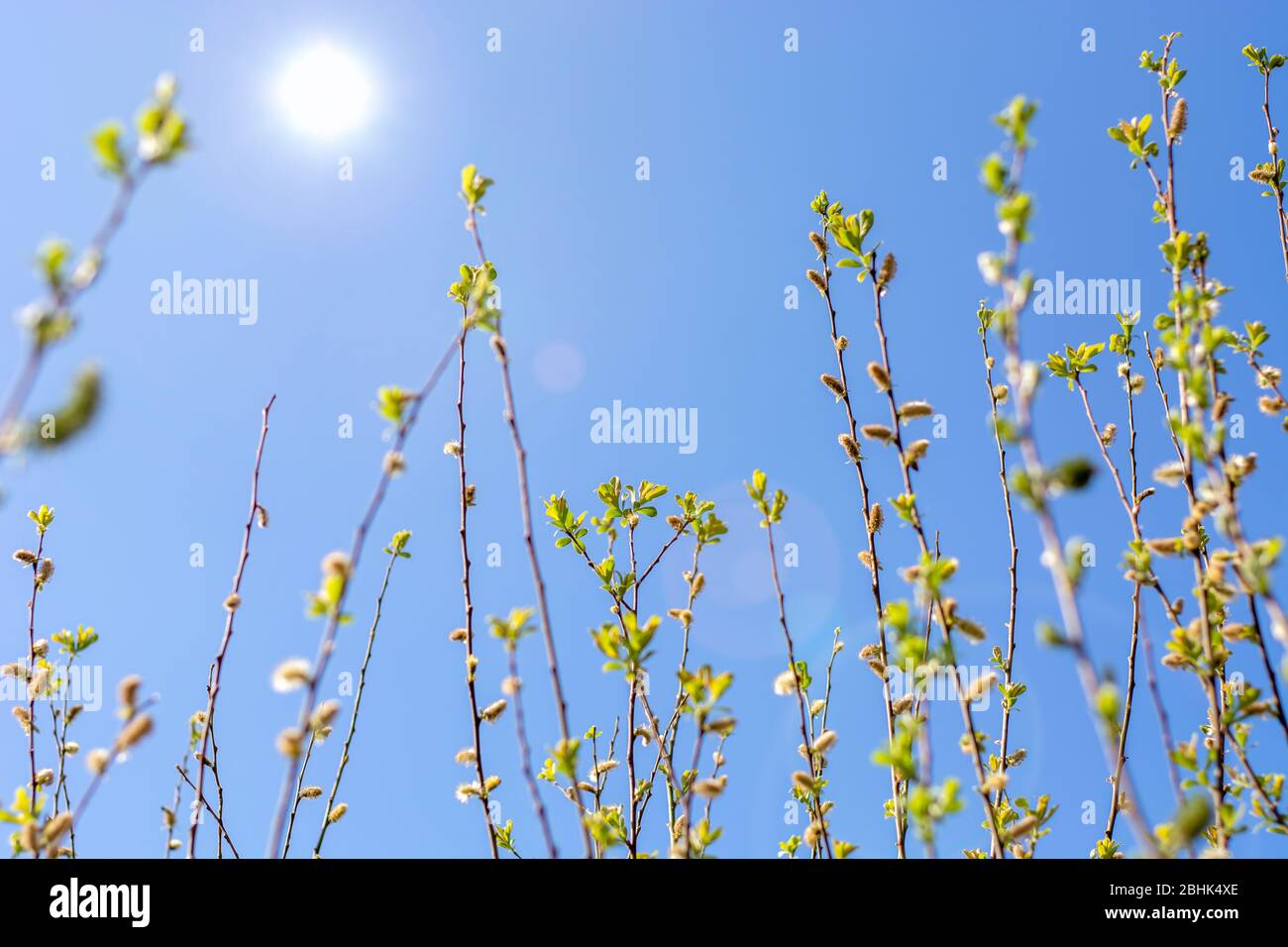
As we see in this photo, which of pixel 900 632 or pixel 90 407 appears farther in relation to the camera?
pixel 900 632

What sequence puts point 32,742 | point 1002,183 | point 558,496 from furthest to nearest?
point 558,496 < point 32,742 < point 1002,183

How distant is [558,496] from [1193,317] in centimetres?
198

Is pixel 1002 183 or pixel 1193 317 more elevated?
pixel 1002 183

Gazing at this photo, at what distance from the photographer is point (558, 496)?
287 centimetres
